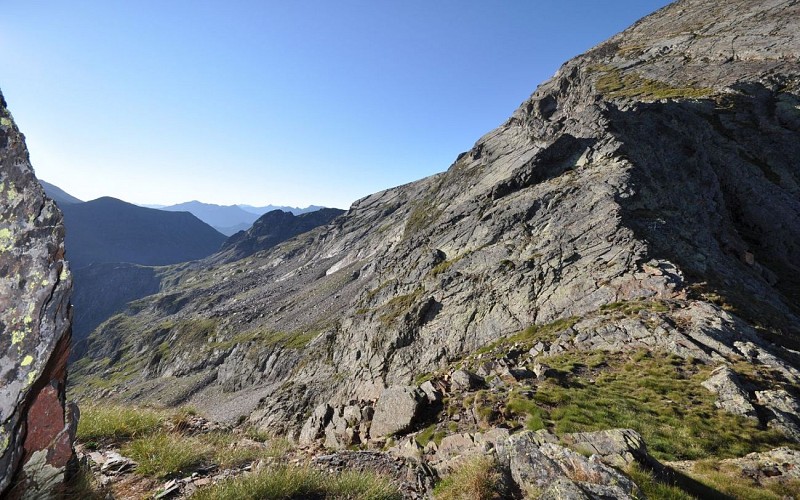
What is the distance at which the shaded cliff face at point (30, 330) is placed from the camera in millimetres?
4957

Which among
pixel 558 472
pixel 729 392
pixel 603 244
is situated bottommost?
pixel 558 472

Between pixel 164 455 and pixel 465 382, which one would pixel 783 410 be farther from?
pixel 164 455

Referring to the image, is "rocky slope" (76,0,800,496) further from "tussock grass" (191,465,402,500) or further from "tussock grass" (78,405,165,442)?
"tussock grass" (78,405,165,442)

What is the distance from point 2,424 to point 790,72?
409 feet

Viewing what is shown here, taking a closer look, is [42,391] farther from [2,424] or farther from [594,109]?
[594,109]

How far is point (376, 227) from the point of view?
190125 mm

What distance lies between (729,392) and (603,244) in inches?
859

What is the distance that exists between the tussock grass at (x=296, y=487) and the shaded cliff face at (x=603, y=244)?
72.3ft

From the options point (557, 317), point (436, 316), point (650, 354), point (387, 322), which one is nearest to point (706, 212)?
point (557, 317)

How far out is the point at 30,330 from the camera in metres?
5.26

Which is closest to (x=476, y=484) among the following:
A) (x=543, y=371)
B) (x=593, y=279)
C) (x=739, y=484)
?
(x=739, y=484)

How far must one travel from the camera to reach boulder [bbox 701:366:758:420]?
16.8m

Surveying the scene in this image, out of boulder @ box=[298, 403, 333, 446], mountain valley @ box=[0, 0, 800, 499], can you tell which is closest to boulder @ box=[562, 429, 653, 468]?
mountain valley @ box=[0, 0, 800, 499]

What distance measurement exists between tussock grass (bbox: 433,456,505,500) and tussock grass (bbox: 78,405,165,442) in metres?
9.15
